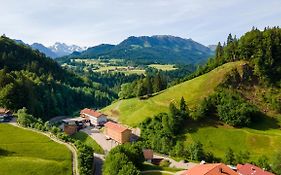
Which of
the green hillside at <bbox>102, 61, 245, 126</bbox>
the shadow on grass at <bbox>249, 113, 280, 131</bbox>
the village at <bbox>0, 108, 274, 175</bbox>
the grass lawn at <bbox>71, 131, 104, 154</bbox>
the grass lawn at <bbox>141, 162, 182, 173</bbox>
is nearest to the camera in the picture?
the village at <bbox>0, 108, 274, 175</bbox>

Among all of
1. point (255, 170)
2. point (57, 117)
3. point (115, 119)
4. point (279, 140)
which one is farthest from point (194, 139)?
point (57, 117)

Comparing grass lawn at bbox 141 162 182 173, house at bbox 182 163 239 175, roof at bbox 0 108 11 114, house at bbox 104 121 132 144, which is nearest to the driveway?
house at bbox 104 121 132 144

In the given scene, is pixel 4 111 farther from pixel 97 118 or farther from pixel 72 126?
pixel 97 118

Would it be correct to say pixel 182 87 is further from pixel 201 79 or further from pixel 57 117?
pixel 57 117

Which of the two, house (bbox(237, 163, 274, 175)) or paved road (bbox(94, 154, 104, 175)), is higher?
house (bbox(237, 163, 274, 175))

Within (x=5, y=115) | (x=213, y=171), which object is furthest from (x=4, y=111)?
(x=213, y=171)

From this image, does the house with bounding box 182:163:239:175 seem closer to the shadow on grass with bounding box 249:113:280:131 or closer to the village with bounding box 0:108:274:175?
the village with bounding box 0:108:274:175
